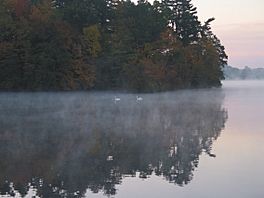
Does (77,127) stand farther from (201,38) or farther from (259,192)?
(201,38)

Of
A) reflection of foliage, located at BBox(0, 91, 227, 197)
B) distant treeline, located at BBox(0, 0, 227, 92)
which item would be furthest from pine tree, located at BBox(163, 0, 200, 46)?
reflection of foliage, located at BBox(0, 91, 227, 197)

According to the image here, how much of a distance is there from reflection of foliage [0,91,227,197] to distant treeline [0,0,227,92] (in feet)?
59.1

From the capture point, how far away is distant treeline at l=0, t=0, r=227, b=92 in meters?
36.2

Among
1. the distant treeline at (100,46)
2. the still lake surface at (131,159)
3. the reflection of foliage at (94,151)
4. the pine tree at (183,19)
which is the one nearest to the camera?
the still lake surface at (131,159)

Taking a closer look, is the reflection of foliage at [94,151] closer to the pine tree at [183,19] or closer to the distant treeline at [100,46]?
the distant treeline at [100,46]

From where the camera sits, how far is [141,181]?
8.45 meters

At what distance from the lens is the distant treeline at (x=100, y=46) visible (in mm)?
36156

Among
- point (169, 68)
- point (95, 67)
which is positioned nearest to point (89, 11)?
point (95, 67)

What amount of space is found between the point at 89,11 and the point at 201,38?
1660cm

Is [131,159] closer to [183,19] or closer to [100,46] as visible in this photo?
[100,46]

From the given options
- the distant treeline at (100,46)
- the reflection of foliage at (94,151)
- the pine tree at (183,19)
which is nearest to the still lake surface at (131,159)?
the reflection of foliage at (94,151)

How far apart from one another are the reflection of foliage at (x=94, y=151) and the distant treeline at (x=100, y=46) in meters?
18.0

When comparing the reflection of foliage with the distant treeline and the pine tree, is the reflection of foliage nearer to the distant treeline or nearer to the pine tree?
the distant treeline

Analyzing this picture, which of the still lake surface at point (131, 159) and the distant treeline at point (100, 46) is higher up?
the distant treeline at point (100, 46)
